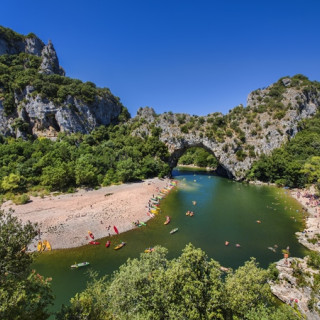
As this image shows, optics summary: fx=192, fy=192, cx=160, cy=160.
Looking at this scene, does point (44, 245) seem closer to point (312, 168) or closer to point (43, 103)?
point (312, 168)

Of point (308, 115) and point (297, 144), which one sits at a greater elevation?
point (308, 115)

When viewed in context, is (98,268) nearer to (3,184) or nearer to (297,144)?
(3,184)

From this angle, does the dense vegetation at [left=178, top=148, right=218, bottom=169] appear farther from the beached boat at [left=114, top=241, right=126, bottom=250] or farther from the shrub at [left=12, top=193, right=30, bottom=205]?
the shrub at [left=12, top=193, right=30, bottom=205]

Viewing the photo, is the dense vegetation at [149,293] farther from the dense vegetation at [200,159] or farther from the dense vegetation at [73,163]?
A: the dense vegetation at [200,159]

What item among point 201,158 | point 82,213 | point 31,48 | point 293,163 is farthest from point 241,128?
point 31,48

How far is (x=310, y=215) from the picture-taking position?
114ft

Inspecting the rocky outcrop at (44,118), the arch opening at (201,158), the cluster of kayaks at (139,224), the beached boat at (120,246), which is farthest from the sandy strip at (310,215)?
the rocky outcrop at (44,118)

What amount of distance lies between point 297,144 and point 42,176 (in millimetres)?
75640

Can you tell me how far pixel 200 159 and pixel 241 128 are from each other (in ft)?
106

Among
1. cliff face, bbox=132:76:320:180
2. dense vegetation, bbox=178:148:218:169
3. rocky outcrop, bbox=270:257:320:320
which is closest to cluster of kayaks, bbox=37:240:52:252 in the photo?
rocky outcrop, bbox=270:257:320:320

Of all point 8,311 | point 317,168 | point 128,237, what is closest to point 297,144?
point 317,168

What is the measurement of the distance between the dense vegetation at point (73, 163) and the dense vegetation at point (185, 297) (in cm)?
4004

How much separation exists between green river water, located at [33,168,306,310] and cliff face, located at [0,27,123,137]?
5814 cm

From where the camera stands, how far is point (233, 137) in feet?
239
